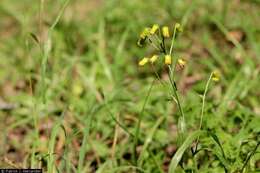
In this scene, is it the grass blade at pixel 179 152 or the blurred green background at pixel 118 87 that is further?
the blurred green background at pixel 118 87

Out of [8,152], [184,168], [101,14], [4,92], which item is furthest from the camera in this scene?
[101,14]

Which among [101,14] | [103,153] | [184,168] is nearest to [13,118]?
[103,153]

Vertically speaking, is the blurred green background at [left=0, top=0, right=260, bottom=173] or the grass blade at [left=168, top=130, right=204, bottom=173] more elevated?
the blurred green background at [left=0, top=0, right=260, bottom=173]

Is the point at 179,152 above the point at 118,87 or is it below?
below

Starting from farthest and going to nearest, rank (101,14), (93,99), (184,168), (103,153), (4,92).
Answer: (101,14)
(4,92)
(93,99)
(103,153)
(184,168)

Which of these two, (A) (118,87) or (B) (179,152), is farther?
(A) (118,87)

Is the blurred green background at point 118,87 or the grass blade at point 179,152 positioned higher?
the blurred green background at point 118,87

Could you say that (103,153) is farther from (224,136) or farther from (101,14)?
(101,14)

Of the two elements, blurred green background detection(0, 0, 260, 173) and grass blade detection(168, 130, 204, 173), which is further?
blurred green background detection(0, 0, 260, 173)
